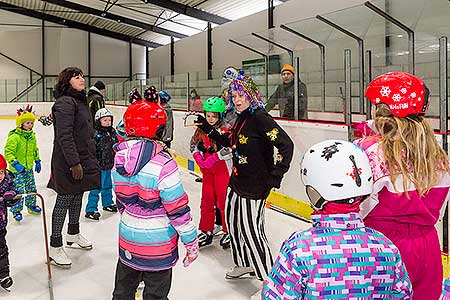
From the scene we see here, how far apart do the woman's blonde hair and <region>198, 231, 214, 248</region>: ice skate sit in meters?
2.33

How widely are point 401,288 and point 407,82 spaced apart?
668 mm

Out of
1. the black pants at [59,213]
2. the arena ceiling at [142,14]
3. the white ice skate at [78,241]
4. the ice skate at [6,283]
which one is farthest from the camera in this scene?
the arena ceiling at [142,14]

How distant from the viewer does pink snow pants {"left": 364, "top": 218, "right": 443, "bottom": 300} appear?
1566 millimetres

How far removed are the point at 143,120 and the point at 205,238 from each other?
1.88m

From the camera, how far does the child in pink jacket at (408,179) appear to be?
1.54m

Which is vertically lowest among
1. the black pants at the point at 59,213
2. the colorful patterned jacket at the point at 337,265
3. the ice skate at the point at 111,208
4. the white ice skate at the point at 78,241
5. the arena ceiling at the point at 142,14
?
the white ice skate at the point at 78,241

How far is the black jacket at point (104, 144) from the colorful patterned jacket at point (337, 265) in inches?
143

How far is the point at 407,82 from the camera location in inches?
63.3

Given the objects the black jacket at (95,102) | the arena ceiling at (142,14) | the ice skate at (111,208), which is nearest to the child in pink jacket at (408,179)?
the ice skate at (111,208)

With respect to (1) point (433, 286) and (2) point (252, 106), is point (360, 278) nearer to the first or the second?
(1) point (433, 286)

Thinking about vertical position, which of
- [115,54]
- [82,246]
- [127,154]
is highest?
[115,54]

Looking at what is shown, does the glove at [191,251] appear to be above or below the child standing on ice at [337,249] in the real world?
below

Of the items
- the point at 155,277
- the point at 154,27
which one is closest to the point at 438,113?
the point at 155,277

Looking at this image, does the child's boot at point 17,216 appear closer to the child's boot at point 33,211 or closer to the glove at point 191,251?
the child's boot at point 33,211
